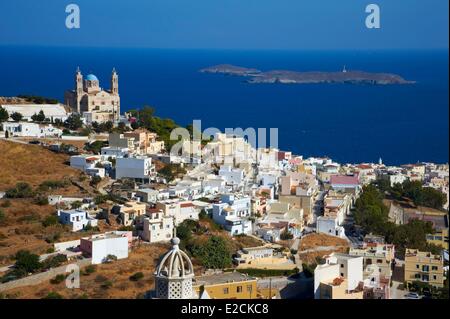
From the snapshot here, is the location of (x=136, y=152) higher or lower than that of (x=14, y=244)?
higher

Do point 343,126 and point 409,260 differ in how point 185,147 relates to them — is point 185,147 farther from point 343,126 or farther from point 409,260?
point 343,126

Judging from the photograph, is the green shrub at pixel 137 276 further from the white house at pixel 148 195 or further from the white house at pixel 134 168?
the white house at pixel 134 168

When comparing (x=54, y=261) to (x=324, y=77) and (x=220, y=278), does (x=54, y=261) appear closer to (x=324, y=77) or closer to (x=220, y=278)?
(x=220, y=278)

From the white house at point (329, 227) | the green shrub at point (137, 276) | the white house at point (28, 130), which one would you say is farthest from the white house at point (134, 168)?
the green shrub at point (137, 276)

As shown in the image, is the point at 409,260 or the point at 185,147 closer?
the point at 409,260

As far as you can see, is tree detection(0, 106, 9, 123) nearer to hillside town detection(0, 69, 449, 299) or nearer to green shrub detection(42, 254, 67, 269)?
hillside town detection(0, 69, 449, 299)
